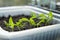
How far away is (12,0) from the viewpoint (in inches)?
111

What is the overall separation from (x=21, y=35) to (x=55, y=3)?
1.15 m

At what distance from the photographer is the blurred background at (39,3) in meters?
2.29

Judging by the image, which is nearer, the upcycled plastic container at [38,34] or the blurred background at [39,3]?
the upcycled plastic container at [38,34]

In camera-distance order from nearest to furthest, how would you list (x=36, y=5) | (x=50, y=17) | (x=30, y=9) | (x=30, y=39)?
(x=30, y=39) → (x=50, y=17) → (x=30, y=9) → (x=36, y=5)

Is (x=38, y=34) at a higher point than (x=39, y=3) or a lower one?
lower

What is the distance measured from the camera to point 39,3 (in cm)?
267

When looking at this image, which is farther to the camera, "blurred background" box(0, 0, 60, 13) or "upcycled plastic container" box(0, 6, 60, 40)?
"blurred background" box(0, 0, 60, 13)

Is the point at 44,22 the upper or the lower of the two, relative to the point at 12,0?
lower

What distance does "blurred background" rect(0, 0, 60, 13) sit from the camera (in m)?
2.29

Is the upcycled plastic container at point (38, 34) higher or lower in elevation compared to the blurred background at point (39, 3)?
lower

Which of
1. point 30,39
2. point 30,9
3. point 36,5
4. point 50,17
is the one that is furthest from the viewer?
point 36,5

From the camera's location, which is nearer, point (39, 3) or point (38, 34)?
point (38, 34)

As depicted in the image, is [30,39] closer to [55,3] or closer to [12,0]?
[55,3]

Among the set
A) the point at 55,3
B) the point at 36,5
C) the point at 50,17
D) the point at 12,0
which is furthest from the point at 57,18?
the point at 12,0
